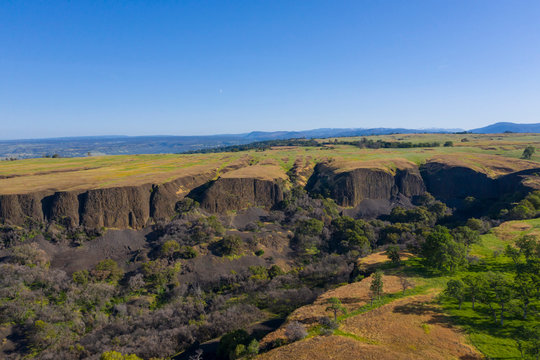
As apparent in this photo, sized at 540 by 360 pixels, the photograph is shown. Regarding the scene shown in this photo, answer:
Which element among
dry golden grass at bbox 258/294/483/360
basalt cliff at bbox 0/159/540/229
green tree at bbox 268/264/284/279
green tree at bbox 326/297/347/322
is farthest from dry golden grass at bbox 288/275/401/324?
basalt cliff at bbox 0/159/540/229

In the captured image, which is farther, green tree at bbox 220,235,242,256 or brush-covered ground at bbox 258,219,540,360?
green tree at bbox 220,235,242,256

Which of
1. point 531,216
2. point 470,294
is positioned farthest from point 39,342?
point 531,216

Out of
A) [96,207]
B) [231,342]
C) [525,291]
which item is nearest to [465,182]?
[525,291]

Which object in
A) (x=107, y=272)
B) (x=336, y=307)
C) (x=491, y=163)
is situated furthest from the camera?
(x=491, y=163)

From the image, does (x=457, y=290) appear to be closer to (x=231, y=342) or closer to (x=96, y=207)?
(x=231, y=342)

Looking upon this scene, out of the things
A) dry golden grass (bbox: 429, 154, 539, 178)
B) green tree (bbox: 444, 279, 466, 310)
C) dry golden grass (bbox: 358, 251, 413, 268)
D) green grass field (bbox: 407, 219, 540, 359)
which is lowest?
dry golden grass (bbox: 358, 251, 413, 268)

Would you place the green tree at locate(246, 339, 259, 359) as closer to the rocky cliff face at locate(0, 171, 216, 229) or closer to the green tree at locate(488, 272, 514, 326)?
the green tree at locate(488, 272, 514, 326)
